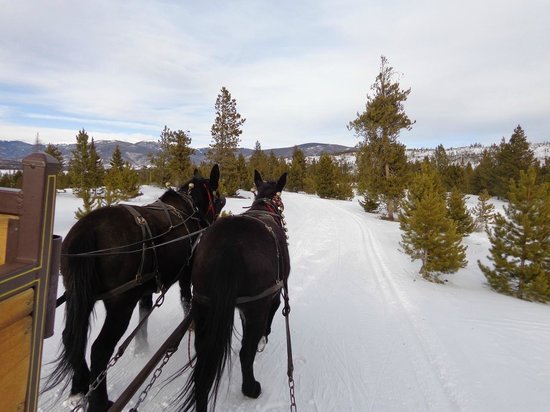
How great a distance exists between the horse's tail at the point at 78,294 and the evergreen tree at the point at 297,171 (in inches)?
2026

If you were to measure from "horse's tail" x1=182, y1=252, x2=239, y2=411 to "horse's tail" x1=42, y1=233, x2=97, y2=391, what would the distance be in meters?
1.03

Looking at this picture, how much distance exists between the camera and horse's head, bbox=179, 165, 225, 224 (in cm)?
437

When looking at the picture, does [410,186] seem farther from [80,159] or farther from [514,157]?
[514,157]

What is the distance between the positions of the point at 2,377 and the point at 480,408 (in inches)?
163

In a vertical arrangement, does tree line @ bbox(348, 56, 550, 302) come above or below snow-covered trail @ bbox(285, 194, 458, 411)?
above

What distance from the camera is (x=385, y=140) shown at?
21.3m

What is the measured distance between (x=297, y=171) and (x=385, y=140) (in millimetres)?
33087

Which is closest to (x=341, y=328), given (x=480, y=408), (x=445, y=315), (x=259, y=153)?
(x=480, y=408)

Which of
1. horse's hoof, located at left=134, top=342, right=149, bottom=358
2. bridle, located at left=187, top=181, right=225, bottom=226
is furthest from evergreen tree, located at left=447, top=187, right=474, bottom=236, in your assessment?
horse's hoof, located at left=134, top=342, right=149, bottom=358

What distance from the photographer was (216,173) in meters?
4.39

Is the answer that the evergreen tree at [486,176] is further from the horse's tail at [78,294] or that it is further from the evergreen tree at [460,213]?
the horse's tail at [78,294]

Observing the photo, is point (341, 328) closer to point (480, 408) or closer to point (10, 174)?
point (480, 408)

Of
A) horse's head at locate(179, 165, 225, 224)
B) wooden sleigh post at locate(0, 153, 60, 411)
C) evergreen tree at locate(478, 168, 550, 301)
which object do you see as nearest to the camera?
wooden sleigh post at locate(0, 153, 60, 411)

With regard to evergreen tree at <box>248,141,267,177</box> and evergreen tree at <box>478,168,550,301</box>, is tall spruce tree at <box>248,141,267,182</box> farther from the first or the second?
evergreen tree at <box>478,168,550,301</box>
